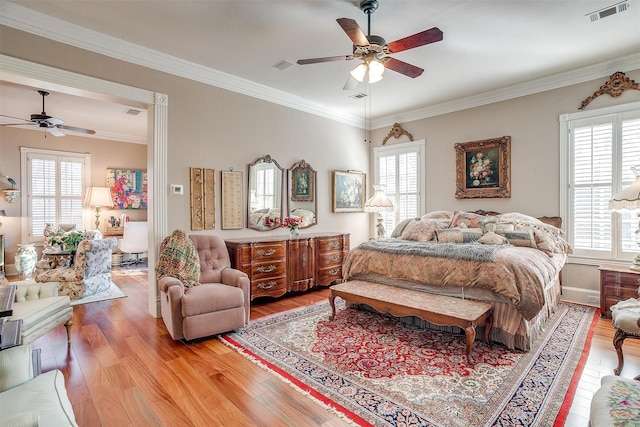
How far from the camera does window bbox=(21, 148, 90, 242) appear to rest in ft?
20.7

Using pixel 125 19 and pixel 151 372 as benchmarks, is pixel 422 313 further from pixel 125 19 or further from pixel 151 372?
pixel 125 19

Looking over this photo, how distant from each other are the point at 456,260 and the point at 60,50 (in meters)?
4.44

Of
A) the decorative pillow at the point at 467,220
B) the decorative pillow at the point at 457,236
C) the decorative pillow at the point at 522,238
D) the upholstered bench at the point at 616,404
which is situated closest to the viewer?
the upholstered bench at the point at 616,404

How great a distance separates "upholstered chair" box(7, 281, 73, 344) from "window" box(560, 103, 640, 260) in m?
5.95

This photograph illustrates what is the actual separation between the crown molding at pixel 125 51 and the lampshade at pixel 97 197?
4.42 metres

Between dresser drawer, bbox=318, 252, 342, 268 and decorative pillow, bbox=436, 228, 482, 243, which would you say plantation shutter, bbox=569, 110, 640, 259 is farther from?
dresser drawer, bbox=318, 252, 342, 268

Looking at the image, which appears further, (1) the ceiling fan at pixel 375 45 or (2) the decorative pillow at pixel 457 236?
(2) the decorative pillow at pixel 457 236

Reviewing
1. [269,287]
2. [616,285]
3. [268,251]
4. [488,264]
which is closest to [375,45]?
[488,264]

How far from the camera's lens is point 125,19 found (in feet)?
10.0

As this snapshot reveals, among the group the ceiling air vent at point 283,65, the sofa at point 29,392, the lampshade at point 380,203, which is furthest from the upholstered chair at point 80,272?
the lampshade at point 380,203

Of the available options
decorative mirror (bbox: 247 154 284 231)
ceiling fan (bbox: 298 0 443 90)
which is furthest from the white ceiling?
decorative mirror (bbox: 247 154 284 231)

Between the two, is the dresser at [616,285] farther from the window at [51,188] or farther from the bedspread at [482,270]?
the window at [51,188]

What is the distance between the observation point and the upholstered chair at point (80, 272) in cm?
454

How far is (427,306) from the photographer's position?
9.36ft
